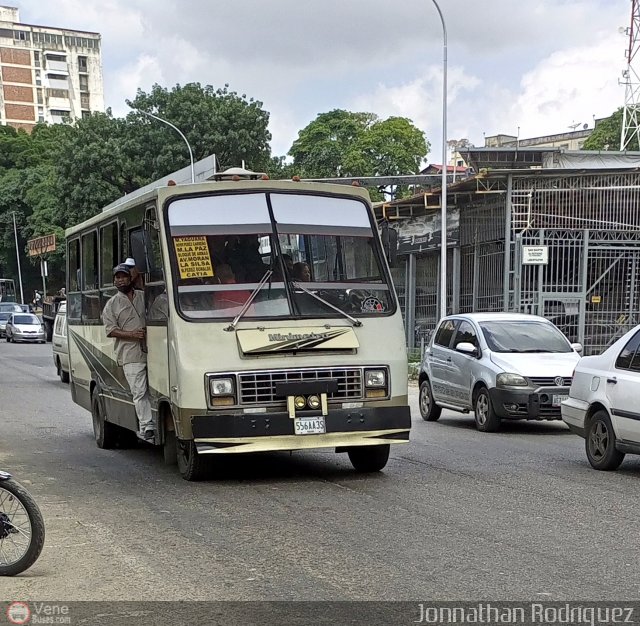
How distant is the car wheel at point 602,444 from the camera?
10.9m

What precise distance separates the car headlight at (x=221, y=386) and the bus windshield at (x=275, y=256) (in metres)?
0.63

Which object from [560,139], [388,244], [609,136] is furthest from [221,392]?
[560,139]

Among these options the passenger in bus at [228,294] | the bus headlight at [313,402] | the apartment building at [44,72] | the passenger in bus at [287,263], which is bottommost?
the bus headlight at [313,402]

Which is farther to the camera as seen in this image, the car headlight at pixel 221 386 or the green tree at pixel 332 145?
the green tree at pixel 332 145

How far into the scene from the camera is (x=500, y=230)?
28422 millimetres

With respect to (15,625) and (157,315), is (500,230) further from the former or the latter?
(15,625)

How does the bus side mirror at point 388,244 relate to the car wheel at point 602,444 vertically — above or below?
above

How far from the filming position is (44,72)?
481ft

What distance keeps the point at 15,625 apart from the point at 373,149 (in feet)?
223

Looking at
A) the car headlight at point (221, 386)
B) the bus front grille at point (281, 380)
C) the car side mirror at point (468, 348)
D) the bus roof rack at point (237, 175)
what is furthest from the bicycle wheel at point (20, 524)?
the car side mirror at point (468, 348)

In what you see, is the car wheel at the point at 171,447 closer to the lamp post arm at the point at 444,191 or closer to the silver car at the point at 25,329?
the lamp post arm at the point at 444,191

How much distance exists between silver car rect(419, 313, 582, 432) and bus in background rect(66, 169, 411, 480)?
5038 millimetres

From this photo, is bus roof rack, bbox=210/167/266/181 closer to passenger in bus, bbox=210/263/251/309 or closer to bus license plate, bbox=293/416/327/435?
passenger in bus, bbox=210/263/251/309

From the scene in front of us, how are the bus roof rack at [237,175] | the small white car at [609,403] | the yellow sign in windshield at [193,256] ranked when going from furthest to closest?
1. the bus roof rack at [237,175]
2. the small white car at [609,403]
3. the yellow sign in windshield at [193,256]
